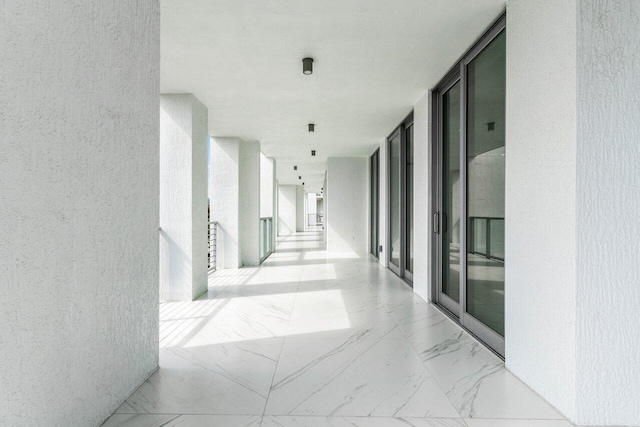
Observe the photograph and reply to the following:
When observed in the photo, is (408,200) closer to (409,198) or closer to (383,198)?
(409,198)

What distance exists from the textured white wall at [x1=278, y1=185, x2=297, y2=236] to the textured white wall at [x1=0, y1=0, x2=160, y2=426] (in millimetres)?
16627

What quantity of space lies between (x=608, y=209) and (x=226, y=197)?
18.6 feet

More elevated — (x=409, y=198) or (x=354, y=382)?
(x=409, y=198)

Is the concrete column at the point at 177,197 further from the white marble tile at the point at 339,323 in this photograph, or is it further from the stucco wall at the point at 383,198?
the stucco wall at the point at 383,198

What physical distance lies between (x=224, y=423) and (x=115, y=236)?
1.04 meters

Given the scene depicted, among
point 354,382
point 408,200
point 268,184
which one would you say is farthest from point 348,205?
point 354,382

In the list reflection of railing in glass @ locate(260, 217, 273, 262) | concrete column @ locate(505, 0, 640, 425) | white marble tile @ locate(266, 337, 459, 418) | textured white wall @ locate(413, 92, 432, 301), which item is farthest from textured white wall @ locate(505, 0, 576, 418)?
reflection of railing in glass @ locate(260, 217, 273, 262)

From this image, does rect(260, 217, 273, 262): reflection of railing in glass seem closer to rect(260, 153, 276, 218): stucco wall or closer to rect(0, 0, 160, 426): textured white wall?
rect(260, 153, 276, 218): stucco wall

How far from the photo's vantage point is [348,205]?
9.25 metres

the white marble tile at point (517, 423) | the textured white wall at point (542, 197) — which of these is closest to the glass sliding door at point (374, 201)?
the textured white wall at point (542, 197)

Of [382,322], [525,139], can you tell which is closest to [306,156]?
[382,322]

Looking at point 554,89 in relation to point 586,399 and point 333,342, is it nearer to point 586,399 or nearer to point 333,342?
point 586,399

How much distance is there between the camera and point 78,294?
161cm

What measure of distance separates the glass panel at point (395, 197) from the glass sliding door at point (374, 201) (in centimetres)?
125
